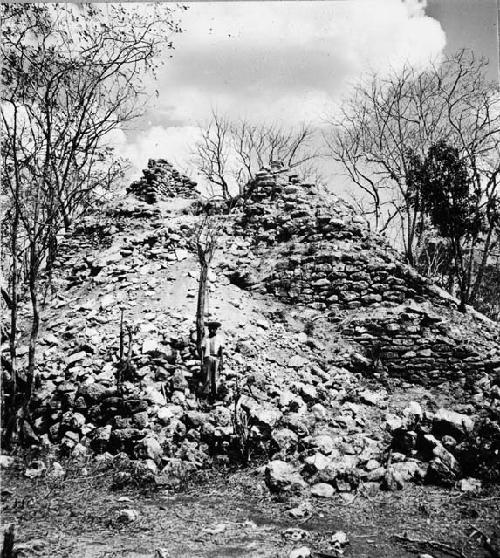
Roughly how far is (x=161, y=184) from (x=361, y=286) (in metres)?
6.67

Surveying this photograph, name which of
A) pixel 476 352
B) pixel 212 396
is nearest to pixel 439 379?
pixel 476 352

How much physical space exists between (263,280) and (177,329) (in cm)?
253

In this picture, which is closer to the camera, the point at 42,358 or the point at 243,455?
the point at 243,455

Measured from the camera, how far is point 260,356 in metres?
8.01

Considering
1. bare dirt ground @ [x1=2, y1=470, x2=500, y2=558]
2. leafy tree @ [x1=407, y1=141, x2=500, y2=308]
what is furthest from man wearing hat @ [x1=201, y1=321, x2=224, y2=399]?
leafy tree @ [x1=407, y1=141, x2=500, y2=308]

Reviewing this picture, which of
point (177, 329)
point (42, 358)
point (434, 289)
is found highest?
point (434, 289)

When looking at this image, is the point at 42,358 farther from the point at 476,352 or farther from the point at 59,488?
the point at 476,352

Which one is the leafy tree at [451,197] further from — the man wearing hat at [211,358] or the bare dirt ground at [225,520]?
the bare dirt ground at [225,520]

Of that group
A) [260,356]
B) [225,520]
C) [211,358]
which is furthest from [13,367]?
[260,356]

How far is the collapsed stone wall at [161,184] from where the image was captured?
1290 cm

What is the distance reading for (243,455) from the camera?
554 centimetres

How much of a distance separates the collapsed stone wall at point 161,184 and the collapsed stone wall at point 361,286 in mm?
2753

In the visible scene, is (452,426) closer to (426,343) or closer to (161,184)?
(426,343)

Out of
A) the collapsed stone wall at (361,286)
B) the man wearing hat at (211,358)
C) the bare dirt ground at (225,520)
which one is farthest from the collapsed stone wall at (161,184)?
the bare dirt ground at (225,520)
